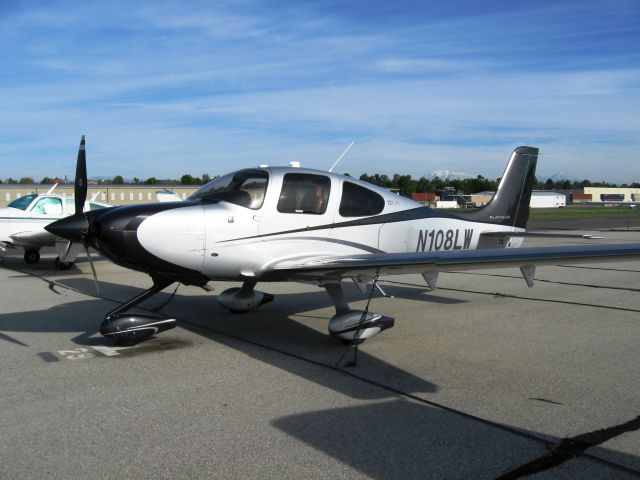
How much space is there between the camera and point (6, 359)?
636 centimetres

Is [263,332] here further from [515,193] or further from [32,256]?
[32,256]

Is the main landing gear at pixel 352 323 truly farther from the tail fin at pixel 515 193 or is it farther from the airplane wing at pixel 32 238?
the airplane wing at pixel 32 238

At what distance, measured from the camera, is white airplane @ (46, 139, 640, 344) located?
20.5ft

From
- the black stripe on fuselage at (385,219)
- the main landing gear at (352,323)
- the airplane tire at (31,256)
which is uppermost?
the black stripe on fuselage at (385,219)

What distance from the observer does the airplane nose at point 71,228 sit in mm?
6277

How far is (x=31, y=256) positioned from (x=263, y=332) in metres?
11.6

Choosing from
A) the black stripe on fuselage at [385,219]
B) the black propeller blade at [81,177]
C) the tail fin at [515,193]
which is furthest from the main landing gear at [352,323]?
the tail fin at [515,193]

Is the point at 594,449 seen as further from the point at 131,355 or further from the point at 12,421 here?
the point at 131,355

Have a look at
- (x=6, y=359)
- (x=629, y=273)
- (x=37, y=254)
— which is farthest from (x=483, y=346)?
(x=37, y=254)

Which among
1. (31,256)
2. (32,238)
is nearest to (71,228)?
(32,238)

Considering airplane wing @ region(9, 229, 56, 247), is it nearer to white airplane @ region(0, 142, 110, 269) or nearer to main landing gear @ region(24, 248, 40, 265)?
white airplane @ region(0, 142, 110, 269)

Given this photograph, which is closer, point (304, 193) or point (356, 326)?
point (356, 326)

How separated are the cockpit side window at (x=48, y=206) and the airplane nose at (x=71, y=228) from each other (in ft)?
35.6

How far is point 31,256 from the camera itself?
655 inches
